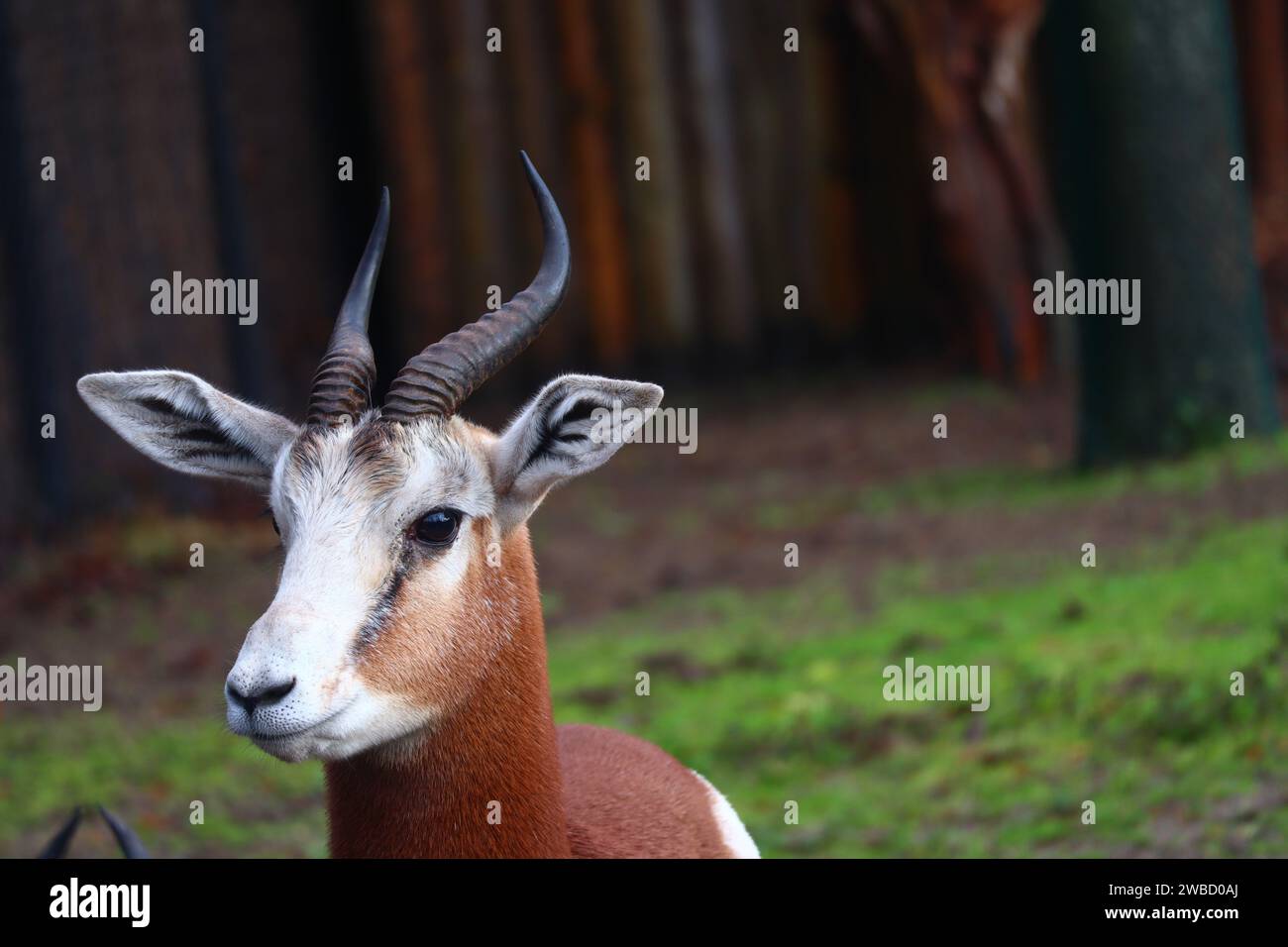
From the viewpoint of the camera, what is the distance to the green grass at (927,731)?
22.5 ft

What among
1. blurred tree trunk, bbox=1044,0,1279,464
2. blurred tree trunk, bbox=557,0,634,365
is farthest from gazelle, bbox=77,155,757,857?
blurred tree trunk, bbox=557,0,634,365

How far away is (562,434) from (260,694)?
Answer: 1190 mm

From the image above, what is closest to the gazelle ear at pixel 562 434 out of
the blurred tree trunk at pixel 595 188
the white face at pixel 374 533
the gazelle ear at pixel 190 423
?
the white face at pixel 374 533

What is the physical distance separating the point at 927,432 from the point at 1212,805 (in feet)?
24.2

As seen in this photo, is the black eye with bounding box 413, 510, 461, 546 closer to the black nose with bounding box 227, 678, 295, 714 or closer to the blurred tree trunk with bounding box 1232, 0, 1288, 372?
the black nose with bounding box 227, 678, 295, 714

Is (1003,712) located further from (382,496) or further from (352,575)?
(352,575)

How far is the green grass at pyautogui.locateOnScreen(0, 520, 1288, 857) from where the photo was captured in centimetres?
684

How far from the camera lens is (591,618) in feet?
35.0

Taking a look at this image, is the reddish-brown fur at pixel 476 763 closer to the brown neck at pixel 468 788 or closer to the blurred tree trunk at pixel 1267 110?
the brown neck at pixel 468 788

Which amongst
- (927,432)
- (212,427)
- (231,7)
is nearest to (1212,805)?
(212,427)

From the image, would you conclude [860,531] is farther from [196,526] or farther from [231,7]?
[231,7]

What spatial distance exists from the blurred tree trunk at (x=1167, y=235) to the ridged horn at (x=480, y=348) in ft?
23.6

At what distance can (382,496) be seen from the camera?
15.2ft

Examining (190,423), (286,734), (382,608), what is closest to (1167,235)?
(190,423)
